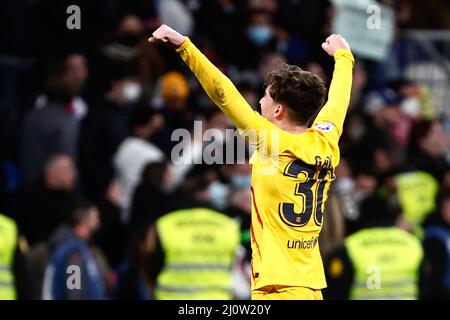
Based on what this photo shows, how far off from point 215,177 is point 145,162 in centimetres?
70

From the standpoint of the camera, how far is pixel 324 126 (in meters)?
7.15

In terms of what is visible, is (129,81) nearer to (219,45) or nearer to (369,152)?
(219,45)

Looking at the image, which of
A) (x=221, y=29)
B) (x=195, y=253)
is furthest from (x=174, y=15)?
(x=195, y=253)

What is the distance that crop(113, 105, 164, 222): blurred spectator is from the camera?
12633 millimetres

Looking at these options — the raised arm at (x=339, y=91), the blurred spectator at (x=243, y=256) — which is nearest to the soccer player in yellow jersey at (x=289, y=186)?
the raised arm at (x=339, y=91)

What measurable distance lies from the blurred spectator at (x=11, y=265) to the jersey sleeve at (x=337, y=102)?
3355 millimetres

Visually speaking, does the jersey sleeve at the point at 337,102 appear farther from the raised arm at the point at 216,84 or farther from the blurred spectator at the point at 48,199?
the blurred spectator at the point at 48,199

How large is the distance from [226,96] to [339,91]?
0.81m

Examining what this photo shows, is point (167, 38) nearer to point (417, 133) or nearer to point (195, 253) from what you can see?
point (195, 253)

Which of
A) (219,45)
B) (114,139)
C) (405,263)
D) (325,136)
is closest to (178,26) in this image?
(219,45)

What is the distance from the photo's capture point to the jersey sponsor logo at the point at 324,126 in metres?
7.14

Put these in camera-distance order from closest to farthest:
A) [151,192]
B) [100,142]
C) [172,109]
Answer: [151,192] < [100,142] < [172,109]

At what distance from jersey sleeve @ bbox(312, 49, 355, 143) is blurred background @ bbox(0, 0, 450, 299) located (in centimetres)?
326

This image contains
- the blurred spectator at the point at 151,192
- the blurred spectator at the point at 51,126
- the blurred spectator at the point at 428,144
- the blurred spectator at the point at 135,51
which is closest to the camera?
the blurred spectator at the point at 151,192
